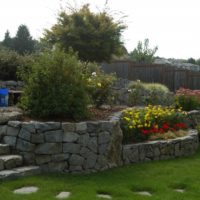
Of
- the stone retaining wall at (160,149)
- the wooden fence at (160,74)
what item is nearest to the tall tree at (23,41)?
the wooden fence at (160,74)

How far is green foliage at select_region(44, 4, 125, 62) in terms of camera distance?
17.8m

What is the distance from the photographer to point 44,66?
8211 mm

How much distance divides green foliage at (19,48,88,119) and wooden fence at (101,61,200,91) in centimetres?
1231

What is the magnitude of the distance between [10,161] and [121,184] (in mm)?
1809

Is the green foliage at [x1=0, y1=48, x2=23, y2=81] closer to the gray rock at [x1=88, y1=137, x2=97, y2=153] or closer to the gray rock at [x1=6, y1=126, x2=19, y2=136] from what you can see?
the gray rock at [x1=6, y1=126, x2=19, y2=136]

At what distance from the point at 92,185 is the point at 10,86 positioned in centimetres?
735

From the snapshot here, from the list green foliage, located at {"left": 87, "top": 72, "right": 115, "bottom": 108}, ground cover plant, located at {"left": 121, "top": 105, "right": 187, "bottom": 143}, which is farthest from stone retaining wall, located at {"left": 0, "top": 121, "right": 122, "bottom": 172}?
green foliage, located at {"left": 87, "top": 72, "right": 115, "bottom": 108}

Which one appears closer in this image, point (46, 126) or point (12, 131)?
point (46, 126)

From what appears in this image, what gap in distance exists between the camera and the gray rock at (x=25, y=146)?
23.9 ft

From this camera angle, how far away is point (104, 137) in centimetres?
789

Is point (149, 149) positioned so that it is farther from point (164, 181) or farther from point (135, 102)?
point (135, 102)

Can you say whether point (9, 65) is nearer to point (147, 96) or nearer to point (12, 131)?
point (147, 96)

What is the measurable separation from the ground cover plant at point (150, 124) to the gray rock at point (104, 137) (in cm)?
111

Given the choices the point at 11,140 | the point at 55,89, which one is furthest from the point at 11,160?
the point at 55,89
